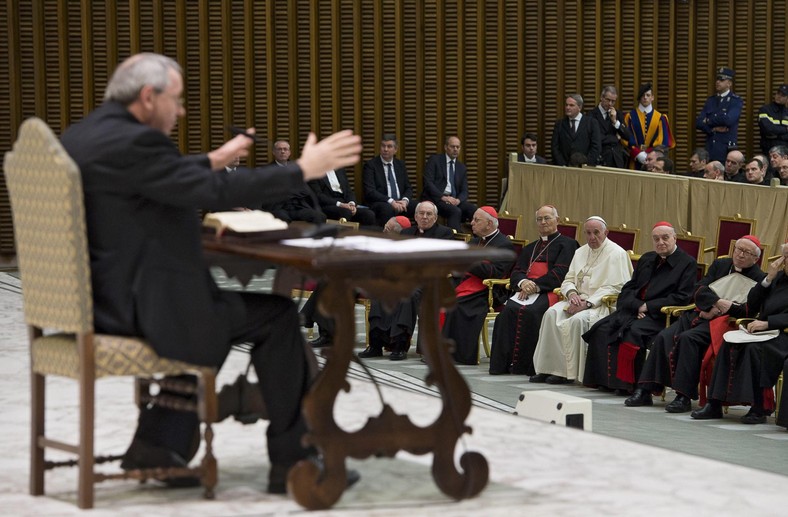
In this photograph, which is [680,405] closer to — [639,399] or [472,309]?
[639,399]

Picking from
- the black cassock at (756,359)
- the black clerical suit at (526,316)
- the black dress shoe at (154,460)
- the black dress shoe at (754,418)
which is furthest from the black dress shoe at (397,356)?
the black dress shoe at (154,460)

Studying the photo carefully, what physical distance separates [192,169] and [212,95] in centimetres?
1067

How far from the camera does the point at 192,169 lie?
3.68 metres

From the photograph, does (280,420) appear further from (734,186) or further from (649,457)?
(734,186)

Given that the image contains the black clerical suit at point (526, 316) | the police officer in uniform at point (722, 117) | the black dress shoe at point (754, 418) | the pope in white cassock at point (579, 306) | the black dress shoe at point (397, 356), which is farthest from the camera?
the police officer in uniform at point (722, 117)

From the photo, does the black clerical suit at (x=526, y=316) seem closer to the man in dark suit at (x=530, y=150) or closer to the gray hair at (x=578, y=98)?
the man in dark suit at (x=530, y=150)

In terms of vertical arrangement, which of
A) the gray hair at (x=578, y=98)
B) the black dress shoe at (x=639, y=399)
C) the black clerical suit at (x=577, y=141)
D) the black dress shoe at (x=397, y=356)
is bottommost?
the black dress shoe at (x=639, y=399)

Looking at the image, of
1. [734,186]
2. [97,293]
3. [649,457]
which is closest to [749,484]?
[649,457]

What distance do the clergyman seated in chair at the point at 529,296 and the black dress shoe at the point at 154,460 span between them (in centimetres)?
581

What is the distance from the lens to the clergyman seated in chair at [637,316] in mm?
9172

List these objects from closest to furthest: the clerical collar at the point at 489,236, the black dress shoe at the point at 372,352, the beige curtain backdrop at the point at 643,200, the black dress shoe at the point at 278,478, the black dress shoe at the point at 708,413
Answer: the black dress shoe at the point at 278,478
the black dress shoe at the point at 708,413
the black dress shoe at the point at 372,352
the clerical collar at the point at 489,236
the beige curtain backdrop at the point at 643,200

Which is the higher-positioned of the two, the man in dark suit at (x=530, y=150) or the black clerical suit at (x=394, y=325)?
the man in dark suit at (x=530, y=150)

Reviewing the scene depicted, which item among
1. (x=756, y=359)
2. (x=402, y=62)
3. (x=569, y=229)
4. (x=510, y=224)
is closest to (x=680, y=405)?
(x=756, y=359)

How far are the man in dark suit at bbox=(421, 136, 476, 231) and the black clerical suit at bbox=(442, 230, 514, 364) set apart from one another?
3.40 m
